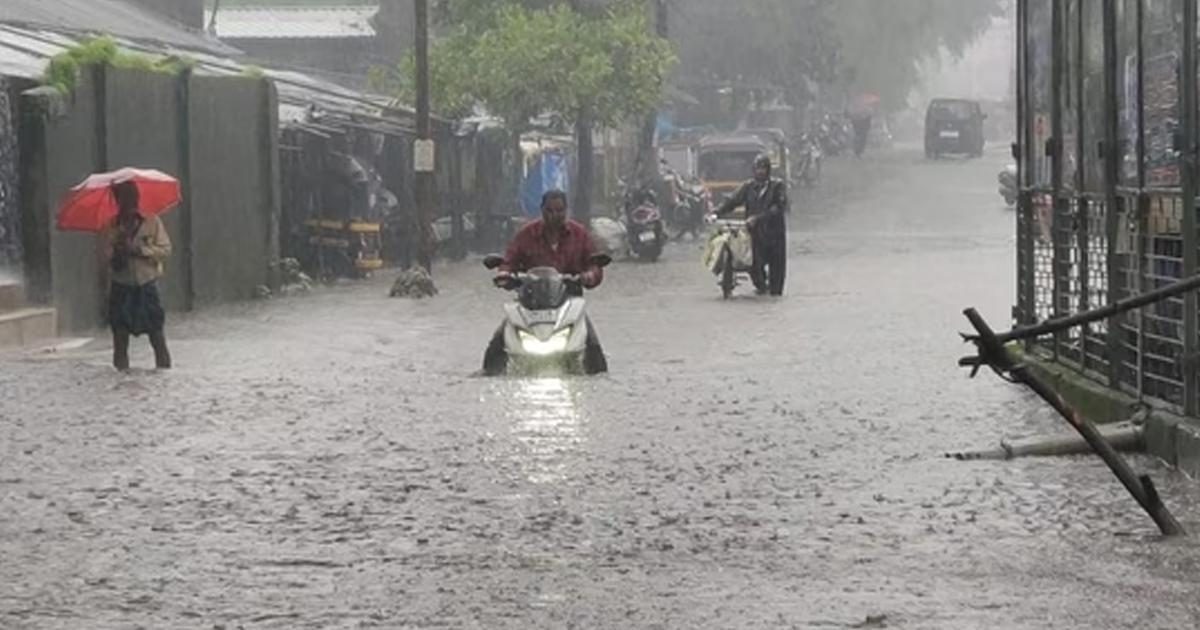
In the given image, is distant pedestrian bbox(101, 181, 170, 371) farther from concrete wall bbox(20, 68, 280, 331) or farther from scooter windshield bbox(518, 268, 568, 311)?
concrete wall bbox(20, 68, 280, 331)

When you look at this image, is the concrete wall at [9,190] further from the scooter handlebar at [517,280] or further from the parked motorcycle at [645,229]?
the parked motorcycle at [645,229]

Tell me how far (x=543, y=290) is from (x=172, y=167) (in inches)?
444

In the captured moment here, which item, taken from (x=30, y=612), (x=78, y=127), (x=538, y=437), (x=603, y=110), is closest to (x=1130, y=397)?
(x=538, y=437)

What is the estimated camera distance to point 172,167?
92.2 feet

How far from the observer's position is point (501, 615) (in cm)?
862

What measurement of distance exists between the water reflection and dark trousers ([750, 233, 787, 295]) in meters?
11.0

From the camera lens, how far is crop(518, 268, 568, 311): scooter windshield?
58.1 ft

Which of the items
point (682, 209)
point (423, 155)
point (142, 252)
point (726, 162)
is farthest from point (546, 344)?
point (726, 162)

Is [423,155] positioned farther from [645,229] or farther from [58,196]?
[58,196]

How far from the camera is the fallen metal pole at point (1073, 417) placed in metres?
Result: 9.27

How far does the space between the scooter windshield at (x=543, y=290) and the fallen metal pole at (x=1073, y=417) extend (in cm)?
762

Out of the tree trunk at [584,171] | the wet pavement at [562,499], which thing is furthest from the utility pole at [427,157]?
the tree trunk at [584,171]

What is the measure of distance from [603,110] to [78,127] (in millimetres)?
18853

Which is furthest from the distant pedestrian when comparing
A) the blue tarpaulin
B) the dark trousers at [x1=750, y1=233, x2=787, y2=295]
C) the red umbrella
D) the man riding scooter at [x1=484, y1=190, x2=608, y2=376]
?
the blue tarpaulin
